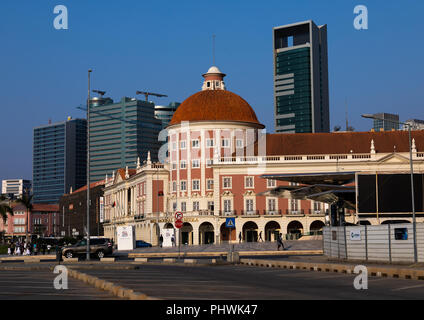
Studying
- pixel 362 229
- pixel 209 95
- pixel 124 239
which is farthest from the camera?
pixel 209 95

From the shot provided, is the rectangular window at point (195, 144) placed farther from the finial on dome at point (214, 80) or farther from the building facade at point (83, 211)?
the building facade at point (83, 211)

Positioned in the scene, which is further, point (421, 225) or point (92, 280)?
point (421, 225)

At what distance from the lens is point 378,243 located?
3594cm

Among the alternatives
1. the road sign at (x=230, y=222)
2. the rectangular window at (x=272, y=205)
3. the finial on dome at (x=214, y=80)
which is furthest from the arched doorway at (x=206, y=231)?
the finial on dome at (x=214, y=80)

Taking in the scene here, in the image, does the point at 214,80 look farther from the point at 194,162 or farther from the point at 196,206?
the point at 196,206

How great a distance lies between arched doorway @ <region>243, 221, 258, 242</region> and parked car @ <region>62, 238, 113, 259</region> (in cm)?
4679

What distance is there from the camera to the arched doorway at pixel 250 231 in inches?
4085

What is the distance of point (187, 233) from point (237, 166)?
13.9 meters
